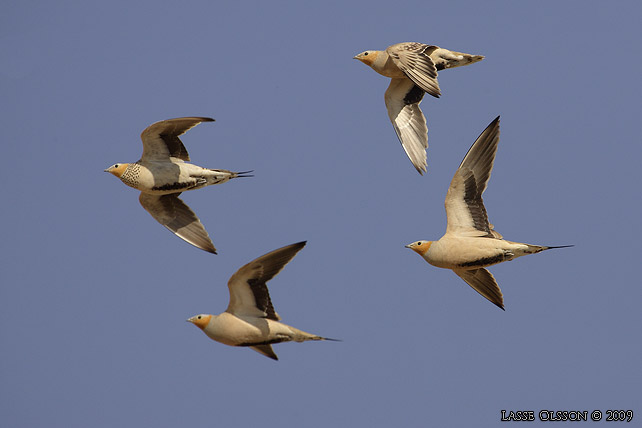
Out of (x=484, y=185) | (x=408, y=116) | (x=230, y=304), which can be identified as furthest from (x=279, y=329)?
(x=408, y=116)

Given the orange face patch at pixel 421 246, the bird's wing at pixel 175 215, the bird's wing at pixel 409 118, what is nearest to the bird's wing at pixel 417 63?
the bird's wing at pixel 409 118

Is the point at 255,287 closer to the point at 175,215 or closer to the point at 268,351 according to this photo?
the point at 268,351

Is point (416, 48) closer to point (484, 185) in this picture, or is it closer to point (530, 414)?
point (484, 185)

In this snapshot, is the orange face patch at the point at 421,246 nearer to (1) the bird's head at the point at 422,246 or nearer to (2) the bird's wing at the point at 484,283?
(1) the bird's head at the point at 422,246

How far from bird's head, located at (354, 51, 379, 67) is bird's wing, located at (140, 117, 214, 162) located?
14.2 ft

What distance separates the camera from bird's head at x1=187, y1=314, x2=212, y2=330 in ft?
55.4

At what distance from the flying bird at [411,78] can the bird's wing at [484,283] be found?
2344mm

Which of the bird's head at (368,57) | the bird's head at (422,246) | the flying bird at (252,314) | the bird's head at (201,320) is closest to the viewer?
the flying bird at (252,314)

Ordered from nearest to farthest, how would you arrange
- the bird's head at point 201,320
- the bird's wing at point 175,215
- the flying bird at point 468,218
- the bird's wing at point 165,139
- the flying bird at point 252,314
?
the flying bird at point 252,314
the bird's head at point 201,320
the flying bird at point 468,218
the bird's wing at point 165,139
the bird's wing at point 175,215

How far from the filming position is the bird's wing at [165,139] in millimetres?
19308

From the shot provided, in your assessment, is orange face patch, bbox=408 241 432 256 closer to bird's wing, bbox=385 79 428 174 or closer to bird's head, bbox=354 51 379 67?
bird's wing, bbox=385 79 428 174

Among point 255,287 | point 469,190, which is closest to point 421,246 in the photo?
point 469,190

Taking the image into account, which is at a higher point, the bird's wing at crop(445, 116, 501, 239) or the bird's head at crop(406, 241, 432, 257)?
the bird's wing at crop(445, 116, 501, 239)

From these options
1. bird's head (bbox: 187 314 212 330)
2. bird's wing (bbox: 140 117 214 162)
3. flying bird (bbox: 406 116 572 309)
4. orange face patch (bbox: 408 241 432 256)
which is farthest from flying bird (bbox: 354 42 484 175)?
bird's head (bbox: 187 314 212 330)
